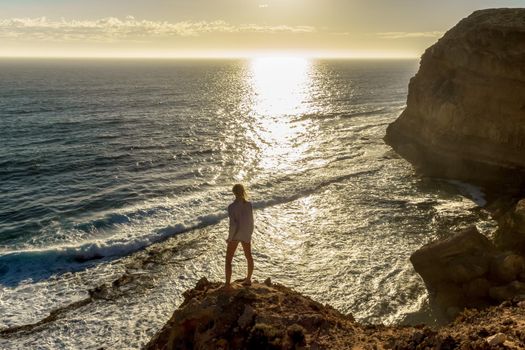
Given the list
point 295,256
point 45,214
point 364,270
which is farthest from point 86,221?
point 364,270

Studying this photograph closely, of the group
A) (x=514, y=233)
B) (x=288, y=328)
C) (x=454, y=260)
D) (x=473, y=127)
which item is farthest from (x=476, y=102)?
(x=288, y=328)

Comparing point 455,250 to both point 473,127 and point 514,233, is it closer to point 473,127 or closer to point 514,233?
point 514,233

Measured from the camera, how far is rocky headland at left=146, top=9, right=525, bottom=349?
31.6 feet

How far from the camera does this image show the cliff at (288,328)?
29.4 feet

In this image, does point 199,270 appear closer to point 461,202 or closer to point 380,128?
point 461,202

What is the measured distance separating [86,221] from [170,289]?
391 inches

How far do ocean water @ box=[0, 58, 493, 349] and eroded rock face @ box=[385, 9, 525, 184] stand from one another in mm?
2814

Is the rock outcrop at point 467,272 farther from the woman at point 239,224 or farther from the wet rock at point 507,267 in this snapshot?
the woman at point 239,224

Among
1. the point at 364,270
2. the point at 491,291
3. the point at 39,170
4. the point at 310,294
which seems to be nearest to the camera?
the point at 491,291

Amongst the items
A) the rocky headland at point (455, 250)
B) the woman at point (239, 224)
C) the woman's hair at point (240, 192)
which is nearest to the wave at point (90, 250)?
the rocky headland at point (455, 250)

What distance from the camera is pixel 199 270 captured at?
20.8 metres

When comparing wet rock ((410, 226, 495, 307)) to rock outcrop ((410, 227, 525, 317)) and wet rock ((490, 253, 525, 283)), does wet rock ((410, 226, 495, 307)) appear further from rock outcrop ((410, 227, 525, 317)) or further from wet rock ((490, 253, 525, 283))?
wet rock ((490, 253, 525, 283))

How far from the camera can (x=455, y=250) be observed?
18.3m

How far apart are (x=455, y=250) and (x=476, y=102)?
2082 centimetres
